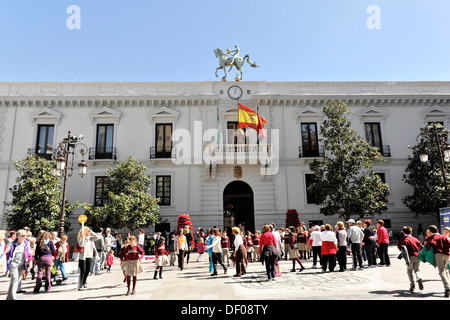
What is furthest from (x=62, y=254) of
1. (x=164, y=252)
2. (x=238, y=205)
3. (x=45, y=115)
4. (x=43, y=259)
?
(x=45, y=115)

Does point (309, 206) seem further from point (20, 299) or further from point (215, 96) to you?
point (20, 299)

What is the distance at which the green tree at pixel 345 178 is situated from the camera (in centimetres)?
1822

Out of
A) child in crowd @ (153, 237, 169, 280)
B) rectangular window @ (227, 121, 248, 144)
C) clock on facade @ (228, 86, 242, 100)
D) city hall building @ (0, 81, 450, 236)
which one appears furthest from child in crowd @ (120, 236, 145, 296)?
clock on facade @ (228, 86, 242, 100)

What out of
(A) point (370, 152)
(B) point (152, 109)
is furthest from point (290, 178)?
(B) point (152, 109)

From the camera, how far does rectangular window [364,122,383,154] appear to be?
76.6ft

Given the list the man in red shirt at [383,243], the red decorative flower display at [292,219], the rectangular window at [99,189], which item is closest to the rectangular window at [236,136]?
the red decorative flower display at [292,219]

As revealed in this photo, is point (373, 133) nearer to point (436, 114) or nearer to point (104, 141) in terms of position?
point (436, 114)

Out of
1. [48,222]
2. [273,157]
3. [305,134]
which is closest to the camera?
[48,222]

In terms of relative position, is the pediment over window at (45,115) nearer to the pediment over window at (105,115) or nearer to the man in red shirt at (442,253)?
the pediment over window at (105,115)

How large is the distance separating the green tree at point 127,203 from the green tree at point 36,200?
214 cm

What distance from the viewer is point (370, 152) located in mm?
18938

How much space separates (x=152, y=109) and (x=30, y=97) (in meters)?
9.14

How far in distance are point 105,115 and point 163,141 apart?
485 centimetres

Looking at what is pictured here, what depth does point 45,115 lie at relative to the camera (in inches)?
895
